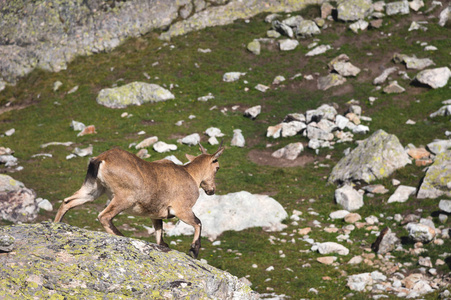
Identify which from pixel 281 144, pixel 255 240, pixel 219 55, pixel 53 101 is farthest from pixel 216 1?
pixel 255 240

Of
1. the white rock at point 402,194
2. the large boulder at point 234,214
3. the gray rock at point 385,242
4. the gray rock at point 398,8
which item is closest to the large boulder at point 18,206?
the large boulder at point 234,214

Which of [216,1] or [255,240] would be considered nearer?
[255,240]

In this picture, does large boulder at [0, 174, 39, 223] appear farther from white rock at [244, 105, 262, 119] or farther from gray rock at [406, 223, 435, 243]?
white rock at [244, 105, 262, 119]

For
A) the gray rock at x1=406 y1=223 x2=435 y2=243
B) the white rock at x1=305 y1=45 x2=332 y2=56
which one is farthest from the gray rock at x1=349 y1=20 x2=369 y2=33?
the gray rock at x1=406 y1=223 x2=435 y2=243

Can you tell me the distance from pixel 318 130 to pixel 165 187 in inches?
960

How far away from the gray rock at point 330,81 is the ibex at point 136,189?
32300 millimetres

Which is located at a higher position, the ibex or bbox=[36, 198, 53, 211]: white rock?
the ibex

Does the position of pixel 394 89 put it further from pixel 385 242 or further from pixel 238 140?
pixel 385 242

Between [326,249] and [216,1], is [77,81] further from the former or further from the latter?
[326,249]

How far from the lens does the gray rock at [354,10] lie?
169 ft

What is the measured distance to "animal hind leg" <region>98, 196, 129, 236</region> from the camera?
34.4 feet

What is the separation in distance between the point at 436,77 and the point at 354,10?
632 inches

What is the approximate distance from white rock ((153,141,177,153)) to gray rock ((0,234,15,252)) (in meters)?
25.8

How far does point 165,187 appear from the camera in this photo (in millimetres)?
11984
